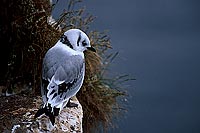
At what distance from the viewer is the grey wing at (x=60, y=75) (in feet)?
5.16

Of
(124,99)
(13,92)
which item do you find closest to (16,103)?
(13,92)

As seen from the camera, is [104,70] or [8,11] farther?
[104,70]

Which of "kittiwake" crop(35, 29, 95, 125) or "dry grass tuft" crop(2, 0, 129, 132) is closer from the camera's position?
"kittiwake" crop(35, 29, 95, 125)

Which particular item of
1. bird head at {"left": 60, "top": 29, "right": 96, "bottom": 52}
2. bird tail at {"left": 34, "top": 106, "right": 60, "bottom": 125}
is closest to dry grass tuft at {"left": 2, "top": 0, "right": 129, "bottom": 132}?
bird head at {"left": 60, "top": 29, "right": 96, "bottom": 52}

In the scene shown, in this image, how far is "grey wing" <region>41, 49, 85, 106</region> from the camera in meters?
1.57

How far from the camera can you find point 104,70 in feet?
7.11

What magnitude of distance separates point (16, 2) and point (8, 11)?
46 millimetres

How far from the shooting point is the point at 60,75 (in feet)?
5.24

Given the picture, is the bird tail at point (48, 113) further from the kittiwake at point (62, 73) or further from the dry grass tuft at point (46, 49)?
the dry grass tuft at point (46, 49)

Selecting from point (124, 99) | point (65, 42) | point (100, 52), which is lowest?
point (124, 99)

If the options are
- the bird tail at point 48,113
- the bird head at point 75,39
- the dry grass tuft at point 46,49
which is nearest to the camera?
the bird tail at point 48,113

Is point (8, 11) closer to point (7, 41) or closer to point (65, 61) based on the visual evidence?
point (7, 41)

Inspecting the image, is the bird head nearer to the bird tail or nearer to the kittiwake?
the kittiwake

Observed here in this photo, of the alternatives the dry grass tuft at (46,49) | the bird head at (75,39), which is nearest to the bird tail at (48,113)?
the bird head at (75,39)
